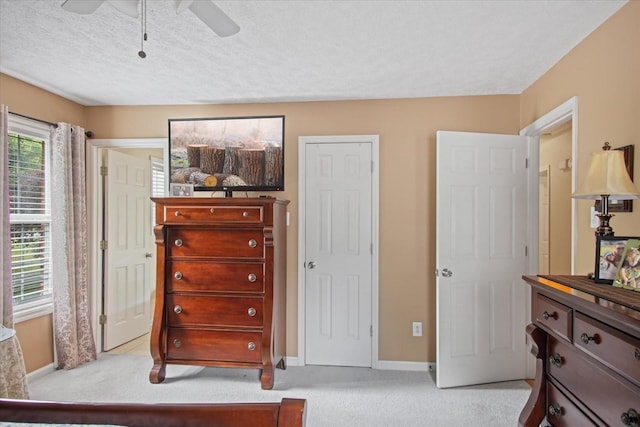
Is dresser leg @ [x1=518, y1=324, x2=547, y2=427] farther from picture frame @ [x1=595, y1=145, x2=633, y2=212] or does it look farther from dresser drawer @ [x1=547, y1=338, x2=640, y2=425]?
picture frame @ [x1=595, y1=145, x2=633, y2=212]

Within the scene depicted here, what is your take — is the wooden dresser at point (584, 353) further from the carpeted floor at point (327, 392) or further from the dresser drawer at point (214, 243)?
the dresser drawer at point (214, 243)

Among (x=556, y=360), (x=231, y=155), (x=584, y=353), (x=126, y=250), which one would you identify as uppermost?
(x=231, y=155)

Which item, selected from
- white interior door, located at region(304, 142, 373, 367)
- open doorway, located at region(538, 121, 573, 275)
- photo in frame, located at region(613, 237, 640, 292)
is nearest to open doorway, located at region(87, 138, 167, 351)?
white interior door, located at region(304, 142, 373, 367)

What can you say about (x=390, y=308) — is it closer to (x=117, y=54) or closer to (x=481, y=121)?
(x=481, y=121)

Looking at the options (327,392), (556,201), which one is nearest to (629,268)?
(327,392)

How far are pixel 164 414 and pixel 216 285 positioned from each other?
1.85 metres

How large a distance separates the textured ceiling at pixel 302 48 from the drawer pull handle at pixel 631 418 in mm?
1767

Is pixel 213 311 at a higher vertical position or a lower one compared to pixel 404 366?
higher

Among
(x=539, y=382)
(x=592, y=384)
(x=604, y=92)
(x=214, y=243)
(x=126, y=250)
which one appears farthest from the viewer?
(x=126, y=250)

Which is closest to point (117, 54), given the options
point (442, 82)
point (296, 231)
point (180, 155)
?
point (180, 155)

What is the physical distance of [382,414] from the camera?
8.21 ft

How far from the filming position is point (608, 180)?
153cm

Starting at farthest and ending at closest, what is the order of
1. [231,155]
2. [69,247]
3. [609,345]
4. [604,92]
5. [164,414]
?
[231,155] → [69,247] → [604,92] → [609,345] → [164,414]

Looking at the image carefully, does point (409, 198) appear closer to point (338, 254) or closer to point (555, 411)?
point (338, 254)
